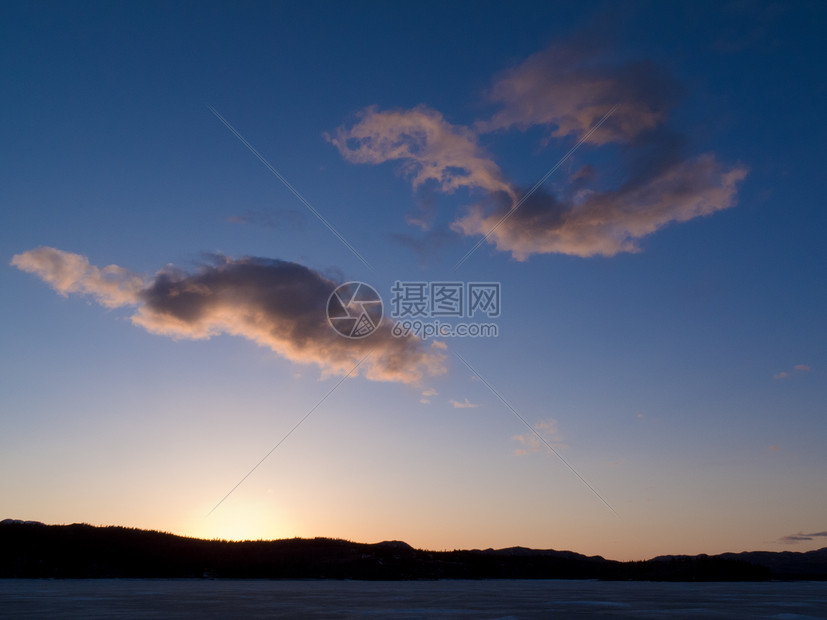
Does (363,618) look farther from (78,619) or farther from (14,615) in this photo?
(14,615)

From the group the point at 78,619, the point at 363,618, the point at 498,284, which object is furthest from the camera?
the point at 498,284

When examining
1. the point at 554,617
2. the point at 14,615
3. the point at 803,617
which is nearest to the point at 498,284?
the point at 554,617

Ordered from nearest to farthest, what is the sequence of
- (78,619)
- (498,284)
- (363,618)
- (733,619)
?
(78,619)
(363,618)
(733,619)
(498,284)

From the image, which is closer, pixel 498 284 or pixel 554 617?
pixel 554 617

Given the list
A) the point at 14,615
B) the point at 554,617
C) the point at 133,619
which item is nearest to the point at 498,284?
the point at 554,617

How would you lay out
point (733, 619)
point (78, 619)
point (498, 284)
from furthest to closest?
point (498, 284)
point (733, 619)
point (78, 619)

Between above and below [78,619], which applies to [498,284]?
above

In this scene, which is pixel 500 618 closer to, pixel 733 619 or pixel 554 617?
pixel 554 617

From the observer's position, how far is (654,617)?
4516 centimetres

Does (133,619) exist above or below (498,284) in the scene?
below

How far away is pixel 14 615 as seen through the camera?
3997 cm

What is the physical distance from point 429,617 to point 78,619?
2113 centimetres

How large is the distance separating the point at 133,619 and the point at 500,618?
883 inches

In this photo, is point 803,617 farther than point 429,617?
Yes
